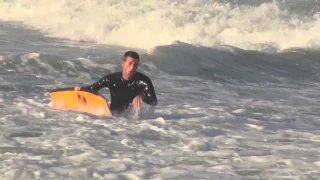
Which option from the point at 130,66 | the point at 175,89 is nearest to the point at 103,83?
the point at 130,66

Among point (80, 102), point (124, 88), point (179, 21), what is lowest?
point (80, 102)

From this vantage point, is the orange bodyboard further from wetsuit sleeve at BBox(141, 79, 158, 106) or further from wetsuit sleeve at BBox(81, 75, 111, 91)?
wetsuit sleeve at BBox(141, 79, 158, 106)

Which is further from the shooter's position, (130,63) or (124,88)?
(124,88)

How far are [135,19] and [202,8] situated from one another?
9.03ft

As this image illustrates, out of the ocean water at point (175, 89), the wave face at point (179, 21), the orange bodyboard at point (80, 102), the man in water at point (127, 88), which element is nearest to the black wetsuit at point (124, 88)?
the man in water at point (127, 88)

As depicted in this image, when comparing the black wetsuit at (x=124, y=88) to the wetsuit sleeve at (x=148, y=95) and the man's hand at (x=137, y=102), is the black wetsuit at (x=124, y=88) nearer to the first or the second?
the wetsuit sleeve at (x=148, y=95)

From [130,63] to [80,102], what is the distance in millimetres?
878

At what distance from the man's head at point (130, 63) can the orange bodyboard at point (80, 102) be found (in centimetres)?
40

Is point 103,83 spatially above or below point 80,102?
above

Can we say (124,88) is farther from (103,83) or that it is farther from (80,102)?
(80,102)

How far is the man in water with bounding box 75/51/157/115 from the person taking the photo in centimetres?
829

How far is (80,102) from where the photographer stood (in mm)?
8562

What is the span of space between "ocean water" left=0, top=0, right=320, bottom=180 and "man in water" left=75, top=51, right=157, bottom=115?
0.90 ft

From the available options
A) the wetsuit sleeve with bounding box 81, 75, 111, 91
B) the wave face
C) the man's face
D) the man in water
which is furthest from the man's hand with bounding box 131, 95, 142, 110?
the wave face
